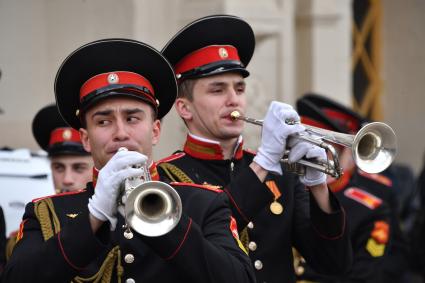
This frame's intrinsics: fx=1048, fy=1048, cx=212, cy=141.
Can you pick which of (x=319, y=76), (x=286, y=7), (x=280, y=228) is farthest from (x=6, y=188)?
(x=319, y=76)

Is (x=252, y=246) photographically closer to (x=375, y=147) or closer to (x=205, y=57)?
(x=375, y=147)

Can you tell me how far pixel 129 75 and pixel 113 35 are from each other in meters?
3.42

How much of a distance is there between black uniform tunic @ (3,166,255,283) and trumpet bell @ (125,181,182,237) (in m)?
0.07

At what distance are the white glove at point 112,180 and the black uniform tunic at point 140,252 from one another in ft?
0.18

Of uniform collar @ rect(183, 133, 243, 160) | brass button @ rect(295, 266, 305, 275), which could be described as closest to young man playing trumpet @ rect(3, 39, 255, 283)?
uniform collar @ rect(183, 133, 243, 160)

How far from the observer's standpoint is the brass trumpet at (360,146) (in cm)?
420

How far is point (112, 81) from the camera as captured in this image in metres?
3.80

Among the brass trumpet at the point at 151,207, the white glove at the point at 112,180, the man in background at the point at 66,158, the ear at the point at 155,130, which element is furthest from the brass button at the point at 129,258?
the man in background at the point at 66,158

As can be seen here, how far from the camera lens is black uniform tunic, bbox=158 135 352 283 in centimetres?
423

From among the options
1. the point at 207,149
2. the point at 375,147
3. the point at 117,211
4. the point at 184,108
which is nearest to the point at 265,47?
the point at 184,108

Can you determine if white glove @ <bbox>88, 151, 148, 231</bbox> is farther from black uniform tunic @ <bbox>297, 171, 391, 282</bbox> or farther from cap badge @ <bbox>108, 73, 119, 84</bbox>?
black uniform tunic @ <bbox>297, 171, 391, 282</bbox>

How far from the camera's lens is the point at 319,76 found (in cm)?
925

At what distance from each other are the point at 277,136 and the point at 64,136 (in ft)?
6.67

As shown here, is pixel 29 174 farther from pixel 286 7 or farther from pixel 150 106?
pixel 286 7
